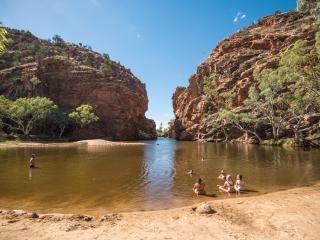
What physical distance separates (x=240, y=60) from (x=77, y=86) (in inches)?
2391

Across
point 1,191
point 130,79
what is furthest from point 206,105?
point 1,191

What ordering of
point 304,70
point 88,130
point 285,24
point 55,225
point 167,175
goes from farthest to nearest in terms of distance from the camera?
point 285,24
point 88,130
point 304,70
point 167,175
point 55,225

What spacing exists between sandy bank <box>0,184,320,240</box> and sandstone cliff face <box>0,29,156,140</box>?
287 feet

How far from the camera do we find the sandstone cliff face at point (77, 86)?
9225 centimetres

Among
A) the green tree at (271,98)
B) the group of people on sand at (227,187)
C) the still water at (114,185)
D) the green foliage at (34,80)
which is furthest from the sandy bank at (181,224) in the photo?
the green foliage at (34,80)

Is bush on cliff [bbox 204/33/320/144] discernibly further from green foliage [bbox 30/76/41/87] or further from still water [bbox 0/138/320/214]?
green foliage [bbox 30/76/41/87]

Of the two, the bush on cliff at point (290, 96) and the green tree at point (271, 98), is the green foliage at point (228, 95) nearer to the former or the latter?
the bush on cliff at point (290, 96)

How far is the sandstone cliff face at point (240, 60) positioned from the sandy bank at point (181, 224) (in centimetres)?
7362

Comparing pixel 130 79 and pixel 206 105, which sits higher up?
pixel 130 79

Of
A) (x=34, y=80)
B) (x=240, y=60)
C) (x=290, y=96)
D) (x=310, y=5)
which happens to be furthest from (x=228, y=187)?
(x=240, y=60)

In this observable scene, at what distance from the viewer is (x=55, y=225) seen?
10367 mm

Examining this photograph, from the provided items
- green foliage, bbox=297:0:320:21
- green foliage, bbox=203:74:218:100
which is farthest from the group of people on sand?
green foliage, bbox=203:74:218:100

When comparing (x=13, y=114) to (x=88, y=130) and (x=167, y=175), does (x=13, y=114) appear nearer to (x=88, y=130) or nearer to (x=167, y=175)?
(x=88, y=130)

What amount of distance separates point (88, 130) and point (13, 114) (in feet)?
98.0
